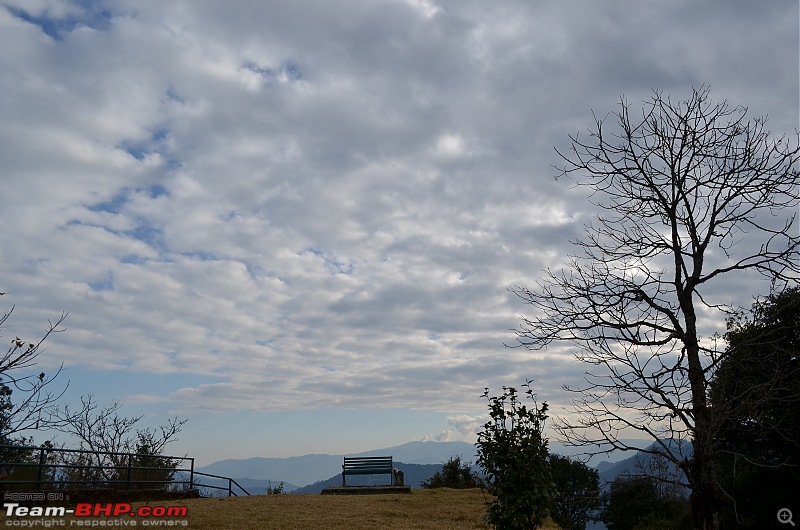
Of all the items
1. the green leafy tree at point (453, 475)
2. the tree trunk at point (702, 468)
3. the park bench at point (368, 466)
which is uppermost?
the tree trunk at point (702, 468)

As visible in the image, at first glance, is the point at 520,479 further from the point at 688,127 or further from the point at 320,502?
the point at 320,502

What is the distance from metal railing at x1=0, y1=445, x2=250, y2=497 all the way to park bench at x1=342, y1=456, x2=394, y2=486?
5669 millimetres

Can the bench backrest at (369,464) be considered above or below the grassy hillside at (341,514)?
above

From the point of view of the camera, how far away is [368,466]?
2902 centimetres

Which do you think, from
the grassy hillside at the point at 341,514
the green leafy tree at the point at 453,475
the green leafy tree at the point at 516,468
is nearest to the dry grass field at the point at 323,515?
the grassy hillside at the point at 341,514

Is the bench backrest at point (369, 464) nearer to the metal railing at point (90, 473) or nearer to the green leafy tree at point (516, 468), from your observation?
the metal railing at point (90, 473)

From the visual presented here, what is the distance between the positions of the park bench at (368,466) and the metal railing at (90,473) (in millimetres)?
5669

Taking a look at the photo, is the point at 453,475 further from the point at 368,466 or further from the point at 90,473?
the point at 90,473

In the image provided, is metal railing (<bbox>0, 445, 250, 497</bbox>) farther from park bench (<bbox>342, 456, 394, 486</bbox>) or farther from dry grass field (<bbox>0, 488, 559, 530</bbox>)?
park bench (<bbox>342, 456, 394, 486</bbox>)

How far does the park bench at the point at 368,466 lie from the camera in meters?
28.5

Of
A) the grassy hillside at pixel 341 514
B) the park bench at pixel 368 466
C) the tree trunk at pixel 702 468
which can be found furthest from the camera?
the park bench at pixel 368 466

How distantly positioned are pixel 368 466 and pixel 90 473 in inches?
488

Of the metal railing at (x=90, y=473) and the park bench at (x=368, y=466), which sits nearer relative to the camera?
the metal railing at (x=90, y=473)

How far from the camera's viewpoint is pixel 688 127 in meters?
8.57
